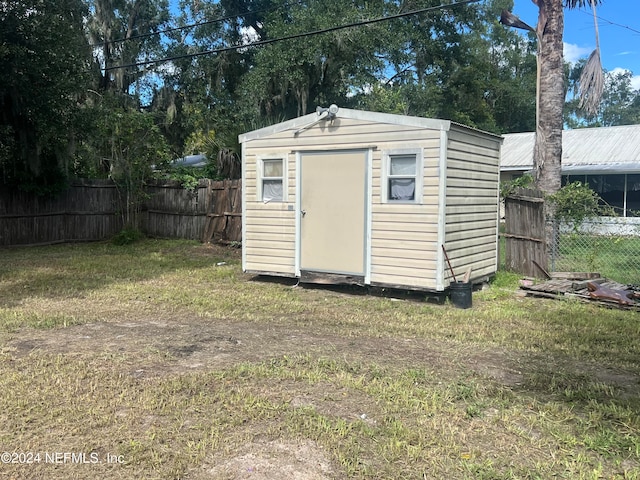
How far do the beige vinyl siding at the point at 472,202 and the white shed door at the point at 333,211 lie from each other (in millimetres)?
1159

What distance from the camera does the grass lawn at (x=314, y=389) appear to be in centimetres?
286

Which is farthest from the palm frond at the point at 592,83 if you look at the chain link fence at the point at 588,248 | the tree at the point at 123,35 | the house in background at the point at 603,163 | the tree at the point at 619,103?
the tree at the point at 619,103

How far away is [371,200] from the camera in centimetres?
736

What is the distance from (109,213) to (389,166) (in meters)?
9.44

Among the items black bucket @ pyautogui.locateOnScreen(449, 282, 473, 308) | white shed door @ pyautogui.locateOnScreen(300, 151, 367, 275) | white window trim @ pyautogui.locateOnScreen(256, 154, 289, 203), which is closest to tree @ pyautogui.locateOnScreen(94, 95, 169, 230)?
white window trim @ pyautogui.locateOnScreen(256, 154, 289, 203)

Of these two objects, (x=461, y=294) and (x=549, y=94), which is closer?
(x=461, y=294)

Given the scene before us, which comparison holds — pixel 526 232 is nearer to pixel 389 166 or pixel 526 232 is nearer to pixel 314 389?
pixel 389 166

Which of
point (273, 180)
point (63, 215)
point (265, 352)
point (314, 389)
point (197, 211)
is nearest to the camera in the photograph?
point (314, 389)

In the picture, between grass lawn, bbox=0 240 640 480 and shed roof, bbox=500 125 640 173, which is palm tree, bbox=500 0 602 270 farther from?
shed roof, bbox=500 125 640 173

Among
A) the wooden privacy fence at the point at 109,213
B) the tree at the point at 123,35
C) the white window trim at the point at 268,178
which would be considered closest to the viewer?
the white window trim at the point at 268,178

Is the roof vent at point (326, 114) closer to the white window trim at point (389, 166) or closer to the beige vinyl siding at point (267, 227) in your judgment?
Result: the beige vinyl siding at point (267, 227)

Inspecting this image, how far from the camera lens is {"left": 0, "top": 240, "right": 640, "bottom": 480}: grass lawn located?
286 centimetres

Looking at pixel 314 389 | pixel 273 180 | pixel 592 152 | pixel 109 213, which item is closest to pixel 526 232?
pixel 273 180

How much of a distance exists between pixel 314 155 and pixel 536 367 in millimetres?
4420
